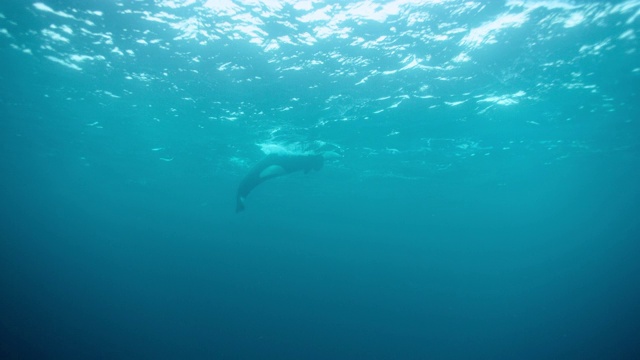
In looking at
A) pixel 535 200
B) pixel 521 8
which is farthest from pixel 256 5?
pixel 535 200

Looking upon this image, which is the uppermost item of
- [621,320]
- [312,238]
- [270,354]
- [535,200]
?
[535,200]

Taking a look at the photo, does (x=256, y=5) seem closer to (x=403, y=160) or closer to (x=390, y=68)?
(x=390, y=68)

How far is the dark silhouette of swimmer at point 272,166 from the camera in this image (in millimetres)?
13289

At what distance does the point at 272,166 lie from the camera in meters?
14.0

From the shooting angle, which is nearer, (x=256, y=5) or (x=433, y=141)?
(x=256, y=5)

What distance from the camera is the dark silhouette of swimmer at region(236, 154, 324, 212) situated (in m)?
13.3

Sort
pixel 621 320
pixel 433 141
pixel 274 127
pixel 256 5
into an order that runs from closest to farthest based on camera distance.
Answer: pixel 256 5, pixel 274 127, pixel 433 141, pixel 621 320

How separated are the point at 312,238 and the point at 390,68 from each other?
79541 mm

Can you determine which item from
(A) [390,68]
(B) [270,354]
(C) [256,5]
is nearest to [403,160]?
(A) [390,68]

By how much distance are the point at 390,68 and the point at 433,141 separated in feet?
36.6

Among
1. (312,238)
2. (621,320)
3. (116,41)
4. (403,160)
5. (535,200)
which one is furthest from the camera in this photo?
(312,238)

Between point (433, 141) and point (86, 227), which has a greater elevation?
point (433, 141)

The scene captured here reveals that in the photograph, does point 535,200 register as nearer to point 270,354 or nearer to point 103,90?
point 270,354

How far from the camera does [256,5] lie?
980 cm
